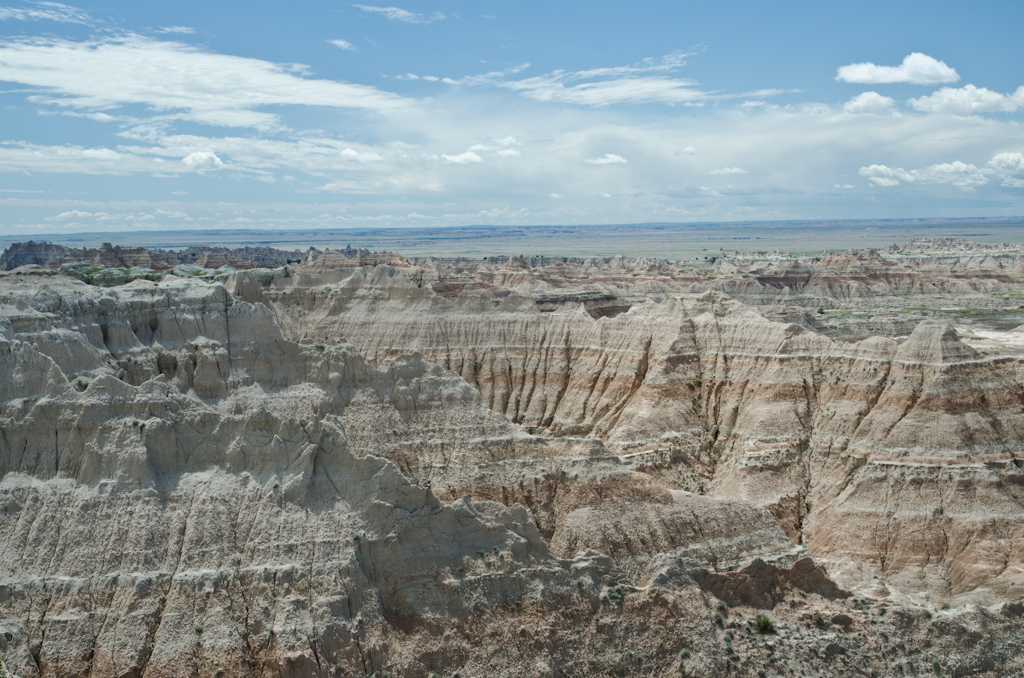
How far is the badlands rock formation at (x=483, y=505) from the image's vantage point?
96.3 feet

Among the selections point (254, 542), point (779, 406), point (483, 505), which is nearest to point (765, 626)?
point (483, 505)

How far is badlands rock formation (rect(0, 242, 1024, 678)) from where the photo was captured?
29.3m

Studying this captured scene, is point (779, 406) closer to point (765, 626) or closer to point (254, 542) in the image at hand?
point (765, 626)

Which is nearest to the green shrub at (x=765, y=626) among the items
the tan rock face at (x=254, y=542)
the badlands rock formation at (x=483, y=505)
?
the badlands rock formation at (x=483, y=505)

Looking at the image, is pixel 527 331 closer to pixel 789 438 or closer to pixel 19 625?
pixel 789 438

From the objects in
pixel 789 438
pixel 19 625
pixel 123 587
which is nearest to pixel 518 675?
pixel 123 587

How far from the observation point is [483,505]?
110ft

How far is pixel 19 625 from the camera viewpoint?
2825 cm

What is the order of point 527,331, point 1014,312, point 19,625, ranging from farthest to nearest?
point 1014,312 → point 527,331 → point 19,625

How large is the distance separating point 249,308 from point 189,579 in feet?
94.4

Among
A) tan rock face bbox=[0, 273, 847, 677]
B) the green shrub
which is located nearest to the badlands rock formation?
tan rock face bbox=[0, 273, 847, 677]

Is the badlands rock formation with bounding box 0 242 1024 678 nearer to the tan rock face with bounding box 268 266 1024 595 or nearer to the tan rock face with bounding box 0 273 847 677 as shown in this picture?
the tan rock face with bounding box 0 273 847 677

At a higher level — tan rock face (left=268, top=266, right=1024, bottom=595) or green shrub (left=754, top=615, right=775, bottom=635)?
tan rock face (left=268, top=266, right=1024, bottom=595)

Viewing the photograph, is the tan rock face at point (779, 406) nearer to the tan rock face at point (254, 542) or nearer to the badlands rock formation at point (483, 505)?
the badlands rock formation at point (483, 505)
